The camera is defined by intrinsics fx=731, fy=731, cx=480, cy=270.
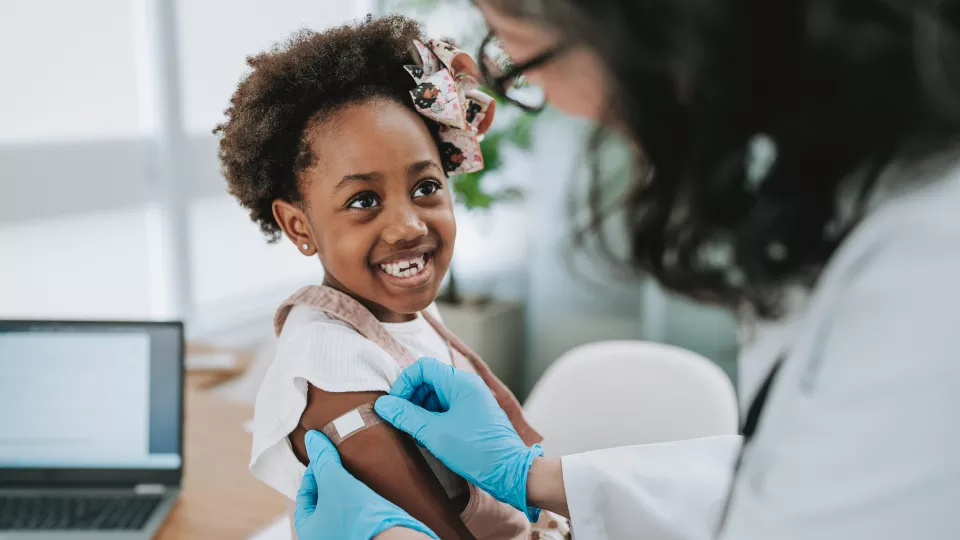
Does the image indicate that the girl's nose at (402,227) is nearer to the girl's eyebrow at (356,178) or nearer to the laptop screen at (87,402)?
the girl's eyebrow at (356,178)

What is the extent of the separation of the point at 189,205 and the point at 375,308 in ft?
6.60

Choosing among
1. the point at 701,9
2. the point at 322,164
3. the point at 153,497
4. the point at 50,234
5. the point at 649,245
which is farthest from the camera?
the point at 50,234

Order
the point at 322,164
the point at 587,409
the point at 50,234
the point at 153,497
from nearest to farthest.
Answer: the point at 322,164
the point at 153,497
the point at 587,409
the point at 50,234

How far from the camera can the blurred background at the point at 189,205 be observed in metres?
2.24

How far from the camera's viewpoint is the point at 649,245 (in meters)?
0.63

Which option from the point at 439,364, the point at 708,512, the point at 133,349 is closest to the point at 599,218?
the point at 439,364

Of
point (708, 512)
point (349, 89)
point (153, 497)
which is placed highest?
point (349, 89)

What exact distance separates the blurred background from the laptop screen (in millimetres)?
547

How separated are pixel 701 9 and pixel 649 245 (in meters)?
0.20

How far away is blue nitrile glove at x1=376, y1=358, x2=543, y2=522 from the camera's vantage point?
84 centimetres

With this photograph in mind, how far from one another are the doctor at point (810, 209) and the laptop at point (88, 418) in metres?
0.98

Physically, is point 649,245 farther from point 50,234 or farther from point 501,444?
point 50,234

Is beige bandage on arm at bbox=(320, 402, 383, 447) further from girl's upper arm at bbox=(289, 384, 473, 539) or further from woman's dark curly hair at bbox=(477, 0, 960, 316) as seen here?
woman's dark curly hair at bbox=(477, 0, 960, 316)

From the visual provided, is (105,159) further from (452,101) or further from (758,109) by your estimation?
(758,109)
